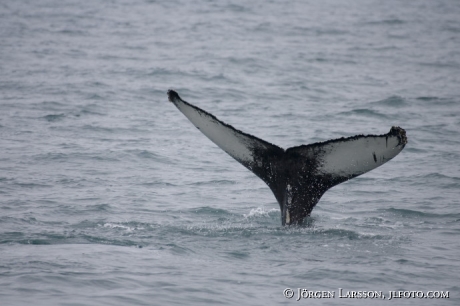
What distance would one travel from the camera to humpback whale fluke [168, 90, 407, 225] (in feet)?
21.8

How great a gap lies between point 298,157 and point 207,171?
17.1ft

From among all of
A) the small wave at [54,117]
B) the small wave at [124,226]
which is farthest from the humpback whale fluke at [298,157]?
the small wave at [54,117]

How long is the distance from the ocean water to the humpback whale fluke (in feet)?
1.92

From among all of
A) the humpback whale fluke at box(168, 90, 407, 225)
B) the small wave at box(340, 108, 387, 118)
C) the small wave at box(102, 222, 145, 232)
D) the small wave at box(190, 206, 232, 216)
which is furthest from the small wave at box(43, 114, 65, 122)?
the humpback whale fluke at box(168, 90, 407, 225)

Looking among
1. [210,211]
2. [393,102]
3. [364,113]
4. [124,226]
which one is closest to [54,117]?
[364,113]

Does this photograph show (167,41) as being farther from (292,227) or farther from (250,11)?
(292,227)

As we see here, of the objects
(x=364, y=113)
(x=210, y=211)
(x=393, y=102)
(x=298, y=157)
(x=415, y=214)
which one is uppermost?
(x=393, y=102)

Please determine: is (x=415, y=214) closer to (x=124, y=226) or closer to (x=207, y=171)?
(x=124, y=226)

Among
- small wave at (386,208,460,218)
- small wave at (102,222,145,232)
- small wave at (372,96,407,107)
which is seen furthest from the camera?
small wave at (372,96,407,107)

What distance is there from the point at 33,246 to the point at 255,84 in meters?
14.2

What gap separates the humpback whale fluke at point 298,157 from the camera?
664 cm

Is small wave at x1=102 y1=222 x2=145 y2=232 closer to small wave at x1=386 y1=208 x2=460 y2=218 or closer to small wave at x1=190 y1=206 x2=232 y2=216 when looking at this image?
small wave at x1=190 y1=206 x2=232 y2=216

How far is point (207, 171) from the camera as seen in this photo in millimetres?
12211

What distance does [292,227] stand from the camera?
780 cm
